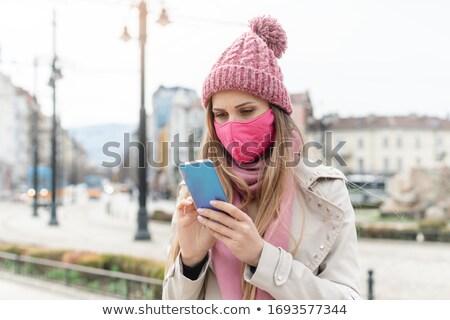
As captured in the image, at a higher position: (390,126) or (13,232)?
(390,126)

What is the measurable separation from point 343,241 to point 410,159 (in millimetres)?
35430

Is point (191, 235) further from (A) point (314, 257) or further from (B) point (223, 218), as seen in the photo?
(A) point (314, 257)

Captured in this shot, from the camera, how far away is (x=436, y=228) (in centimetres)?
1288

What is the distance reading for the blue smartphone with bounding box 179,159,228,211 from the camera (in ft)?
3.48

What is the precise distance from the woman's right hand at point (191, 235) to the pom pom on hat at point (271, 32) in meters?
0.53

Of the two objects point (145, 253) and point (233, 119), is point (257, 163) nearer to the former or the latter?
point (233, 119)

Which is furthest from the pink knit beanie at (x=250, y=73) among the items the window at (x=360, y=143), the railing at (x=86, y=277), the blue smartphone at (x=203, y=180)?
the window at (x=360, y=143)

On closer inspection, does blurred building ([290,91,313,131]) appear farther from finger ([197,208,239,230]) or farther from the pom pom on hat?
finger ([197,208,239,230])

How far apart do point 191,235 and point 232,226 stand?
0.59 feet

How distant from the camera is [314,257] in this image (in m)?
1.21

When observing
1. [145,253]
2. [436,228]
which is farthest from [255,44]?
[436,228]

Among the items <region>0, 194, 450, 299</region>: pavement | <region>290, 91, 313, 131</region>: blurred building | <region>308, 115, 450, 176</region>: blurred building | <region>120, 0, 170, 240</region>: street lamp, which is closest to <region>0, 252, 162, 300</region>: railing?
<region>0, 194, 450, 299</region>: pavement
